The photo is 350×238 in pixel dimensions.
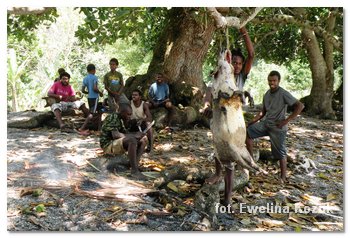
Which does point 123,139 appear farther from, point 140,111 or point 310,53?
point 310,53

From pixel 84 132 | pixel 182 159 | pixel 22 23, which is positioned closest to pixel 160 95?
pixel 84 132

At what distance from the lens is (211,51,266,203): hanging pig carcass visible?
3025mm

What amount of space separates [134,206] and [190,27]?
3.50 meters

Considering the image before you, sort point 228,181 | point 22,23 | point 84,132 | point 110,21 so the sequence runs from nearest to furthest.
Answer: point 228,181, point 110,21, point 22,23, point 84,132

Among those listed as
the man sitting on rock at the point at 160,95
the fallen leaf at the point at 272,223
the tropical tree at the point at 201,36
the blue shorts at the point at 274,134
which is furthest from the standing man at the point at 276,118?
the man sitting on rock at the point at 160,95

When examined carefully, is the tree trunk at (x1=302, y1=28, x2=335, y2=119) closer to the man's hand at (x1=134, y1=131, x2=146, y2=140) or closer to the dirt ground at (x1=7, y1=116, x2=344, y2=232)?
the dirt ground at (x1=7, y1=116, x2=344, y2=232)

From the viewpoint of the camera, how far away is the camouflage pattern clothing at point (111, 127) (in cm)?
405

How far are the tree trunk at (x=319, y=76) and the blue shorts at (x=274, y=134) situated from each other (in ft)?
14.8

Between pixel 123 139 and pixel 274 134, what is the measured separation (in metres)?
1.60

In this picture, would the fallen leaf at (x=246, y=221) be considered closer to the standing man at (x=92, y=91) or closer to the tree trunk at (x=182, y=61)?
the tree trunk at (x=182, y=61)

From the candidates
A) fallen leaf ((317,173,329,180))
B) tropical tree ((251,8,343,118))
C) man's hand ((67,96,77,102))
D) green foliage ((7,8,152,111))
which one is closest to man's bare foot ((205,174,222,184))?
fallen leaf ((317,173,329,180))

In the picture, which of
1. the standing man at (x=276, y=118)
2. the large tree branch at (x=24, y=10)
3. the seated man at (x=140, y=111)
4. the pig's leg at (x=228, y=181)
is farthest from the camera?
the seated man at (x=140, y=111)

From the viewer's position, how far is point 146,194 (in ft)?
11.6

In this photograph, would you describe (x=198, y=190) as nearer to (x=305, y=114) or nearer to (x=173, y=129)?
(x=173, y=129)
